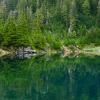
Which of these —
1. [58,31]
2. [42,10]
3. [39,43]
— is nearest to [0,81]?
[39,43]

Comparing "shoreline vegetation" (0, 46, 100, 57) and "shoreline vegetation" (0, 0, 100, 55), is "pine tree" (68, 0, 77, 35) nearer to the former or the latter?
"shoreline vegetation" (0, 0, 100, 55)

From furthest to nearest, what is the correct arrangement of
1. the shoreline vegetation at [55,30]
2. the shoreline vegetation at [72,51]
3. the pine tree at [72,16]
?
the pine tree at [72,16] < the shoreline vegetation at [72,51] < the shoreline vegetation at [55,30]

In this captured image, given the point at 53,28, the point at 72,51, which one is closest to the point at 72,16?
the point at 53,28

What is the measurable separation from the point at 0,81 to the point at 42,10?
13445 cm

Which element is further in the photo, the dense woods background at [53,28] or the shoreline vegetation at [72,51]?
the shoreline vegetation at [72,51]

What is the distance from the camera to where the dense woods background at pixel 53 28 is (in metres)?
127

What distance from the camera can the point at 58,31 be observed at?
178375 mm

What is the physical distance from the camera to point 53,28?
182250 millimetres

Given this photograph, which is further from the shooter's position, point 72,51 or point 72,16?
point 72,16

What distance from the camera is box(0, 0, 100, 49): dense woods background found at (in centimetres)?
12694

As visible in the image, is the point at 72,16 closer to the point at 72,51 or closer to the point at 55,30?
the point at 55,30

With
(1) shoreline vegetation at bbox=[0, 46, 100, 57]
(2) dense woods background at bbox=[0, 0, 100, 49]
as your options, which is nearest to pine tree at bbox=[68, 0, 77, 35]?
(2) dense woods background at bbox=[0, 0, 100, 49]

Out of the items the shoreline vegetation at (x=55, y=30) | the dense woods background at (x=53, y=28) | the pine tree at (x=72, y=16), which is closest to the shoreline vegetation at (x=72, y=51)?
the shoreline vegetation at (x=55, y=30)

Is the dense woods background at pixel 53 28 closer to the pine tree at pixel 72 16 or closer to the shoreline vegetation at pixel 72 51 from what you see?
the pine tree at pixel 72 16
